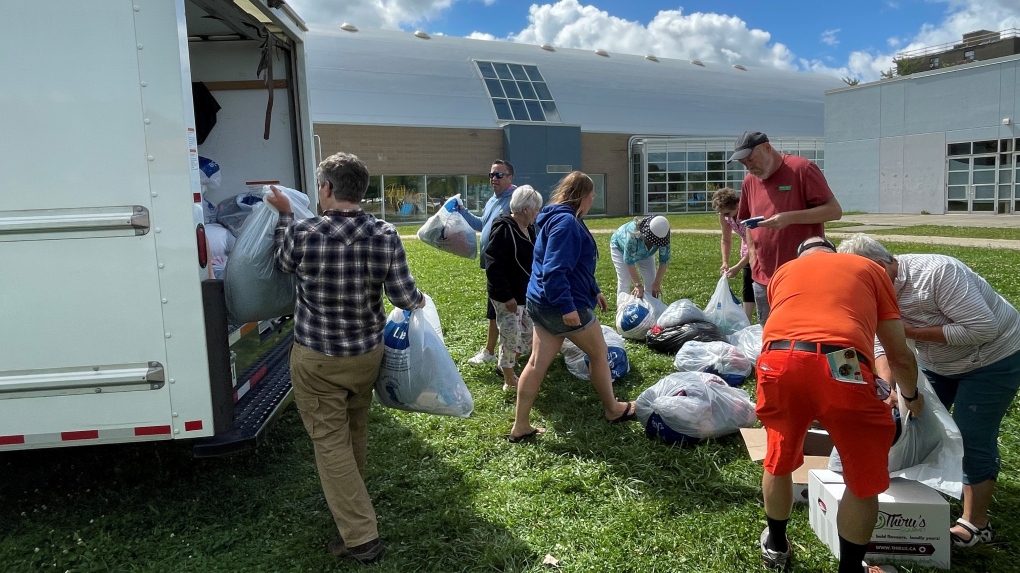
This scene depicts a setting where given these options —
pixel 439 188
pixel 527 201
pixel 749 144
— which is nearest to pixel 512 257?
pixel 527 201

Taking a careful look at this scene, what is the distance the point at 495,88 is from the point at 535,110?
2.22 metres

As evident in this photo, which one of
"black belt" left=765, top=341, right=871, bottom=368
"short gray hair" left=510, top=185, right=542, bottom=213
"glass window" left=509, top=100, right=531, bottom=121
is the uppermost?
"glass window" left=509, top=100, right=531, bottom=121

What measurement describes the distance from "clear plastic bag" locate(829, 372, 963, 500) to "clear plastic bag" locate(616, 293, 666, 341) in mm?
3652

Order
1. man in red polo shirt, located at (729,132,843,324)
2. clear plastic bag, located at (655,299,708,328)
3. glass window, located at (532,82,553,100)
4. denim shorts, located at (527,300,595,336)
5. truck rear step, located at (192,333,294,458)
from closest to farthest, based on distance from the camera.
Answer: truck rear step, located at (192,333,294,458)
denim shorts, located at (527,300,595,336)
man in red polo shirt, located at (729,132,843,324)
clear plastic bag, located at (655,299,708,328)
glass window, located at (532,82,553,100)

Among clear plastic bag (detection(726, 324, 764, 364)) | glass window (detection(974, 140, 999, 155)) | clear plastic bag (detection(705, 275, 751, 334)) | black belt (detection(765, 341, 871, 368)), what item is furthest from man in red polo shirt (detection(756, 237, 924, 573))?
glass window (detection(974, 140, 999, 155))

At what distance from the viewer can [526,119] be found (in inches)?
1332

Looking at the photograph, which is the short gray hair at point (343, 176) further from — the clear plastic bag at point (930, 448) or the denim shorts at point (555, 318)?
the clear plastic bag at point (930, 448)

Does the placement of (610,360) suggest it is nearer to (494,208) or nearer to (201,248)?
(494,208)

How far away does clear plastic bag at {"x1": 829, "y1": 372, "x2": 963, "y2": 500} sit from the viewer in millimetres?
A: 2996

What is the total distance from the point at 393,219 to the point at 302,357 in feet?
90.9

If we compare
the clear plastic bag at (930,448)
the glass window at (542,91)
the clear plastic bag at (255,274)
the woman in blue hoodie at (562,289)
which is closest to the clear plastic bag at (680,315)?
the woman in blue hoodie at (562,289)

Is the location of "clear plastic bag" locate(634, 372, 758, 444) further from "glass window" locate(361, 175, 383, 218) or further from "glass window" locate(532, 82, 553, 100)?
"glass window" locate(532, 82, 553, 100)

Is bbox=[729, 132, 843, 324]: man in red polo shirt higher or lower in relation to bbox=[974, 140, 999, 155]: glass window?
lower

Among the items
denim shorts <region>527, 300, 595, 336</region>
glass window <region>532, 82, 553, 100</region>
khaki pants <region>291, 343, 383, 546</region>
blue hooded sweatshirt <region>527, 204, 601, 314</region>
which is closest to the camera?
khaki pants <region>291, 343, 383, 546</region>
